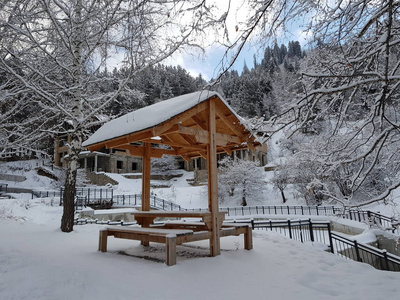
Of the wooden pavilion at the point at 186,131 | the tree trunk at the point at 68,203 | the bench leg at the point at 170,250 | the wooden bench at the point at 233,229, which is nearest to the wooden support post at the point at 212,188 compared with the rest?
the wooden pavilion at the point at 186,131

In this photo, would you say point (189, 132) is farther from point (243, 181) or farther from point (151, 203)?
point (243, 181)

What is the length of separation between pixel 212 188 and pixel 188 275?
2.20 meters

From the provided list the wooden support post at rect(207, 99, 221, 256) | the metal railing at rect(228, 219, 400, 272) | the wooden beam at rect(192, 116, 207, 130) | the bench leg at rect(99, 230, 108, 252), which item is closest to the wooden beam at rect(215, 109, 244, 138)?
the wooden support post at rect(207, 99, 221, 256)

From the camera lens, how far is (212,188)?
664cm

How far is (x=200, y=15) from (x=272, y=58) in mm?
1446

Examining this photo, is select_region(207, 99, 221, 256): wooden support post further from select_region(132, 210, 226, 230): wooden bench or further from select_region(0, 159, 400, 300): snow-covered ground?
select_region(0, 159, 400, 300): snow-covered ground

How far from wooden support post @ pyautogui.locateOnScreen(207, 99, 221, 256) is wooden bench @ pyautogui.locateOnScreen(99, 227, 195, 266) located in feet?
2.48

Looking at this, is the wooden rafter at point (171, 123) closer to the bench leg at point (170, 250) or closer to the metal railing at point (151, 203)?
the bench leg at point (170, 250)

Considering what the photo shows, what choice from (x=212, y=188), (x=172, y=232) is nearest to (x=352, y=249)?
(x=212, y=188)

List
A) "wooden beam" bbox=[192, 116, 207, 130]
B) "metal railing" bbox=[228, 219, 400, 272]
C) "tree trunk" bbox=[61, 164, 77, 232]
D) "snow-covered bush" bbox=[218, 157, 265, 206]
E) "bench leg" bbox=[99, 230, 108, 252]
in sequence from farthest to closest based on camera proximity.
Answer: "snow-covered bush" bbox=[218, 157, 265, 206]
"tree trunk" bbox=[61, 164, 77, 232]
"wooden beam" bbox=[192, 116, 207, 130]
"metal railing" bbox=[228, 219, 400, 272]
"bench leg" bbox=[99, 230, 108, 252]

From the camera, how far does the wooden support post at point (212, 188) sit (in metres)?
6.36

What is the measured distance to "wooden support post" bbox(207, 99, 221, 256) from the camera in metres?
6.36

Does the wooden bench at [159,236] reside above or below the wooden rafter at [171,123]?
below

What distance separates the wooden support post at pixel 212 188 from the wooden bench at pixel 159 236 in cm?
76
